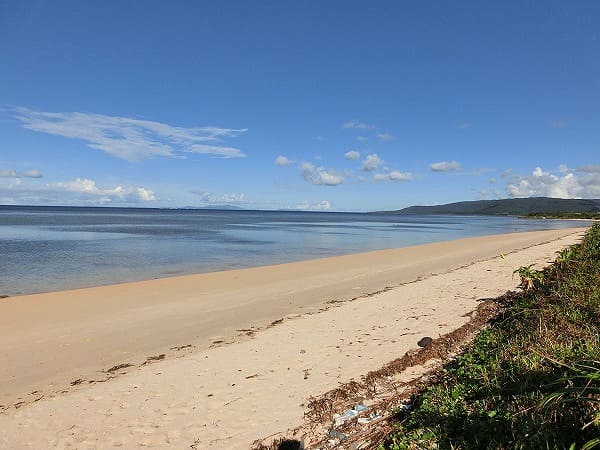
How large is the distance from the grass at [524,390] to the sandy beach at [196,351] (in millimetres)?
1274

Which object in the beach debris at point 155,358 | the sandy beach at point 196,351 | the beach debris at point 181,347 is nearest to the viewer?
the sandy beach at point 196,351

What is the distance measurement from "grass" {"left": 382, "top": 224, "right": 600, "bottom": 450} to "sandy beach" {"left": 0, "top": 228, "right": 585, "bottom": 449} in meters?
1.27

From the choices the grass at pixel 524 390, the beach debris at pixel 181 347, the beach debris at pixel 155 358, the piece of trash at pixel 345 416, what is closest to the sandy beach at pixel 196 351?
the beach debris at pixel 155 358

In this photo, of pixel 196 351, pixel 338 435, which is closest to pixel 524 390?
pixel 338 435

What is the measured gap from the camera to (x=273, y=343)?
286 inches

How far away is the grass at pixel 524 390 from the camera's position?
8.83 feet

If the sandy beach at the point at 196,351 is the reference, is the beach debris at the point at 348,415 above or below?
above

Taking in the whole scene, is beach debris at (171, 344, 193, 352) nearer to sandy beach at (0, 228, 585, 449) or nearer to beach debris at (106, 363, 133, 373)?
sandy beach at (0, 228, 585, 449)

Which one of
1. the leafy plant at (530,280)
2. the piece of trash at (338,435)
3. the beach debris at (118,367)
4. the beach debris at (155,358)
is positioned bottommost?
the beach debris at (118,367)

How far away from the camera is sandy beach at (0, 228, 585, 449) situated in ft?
15.0

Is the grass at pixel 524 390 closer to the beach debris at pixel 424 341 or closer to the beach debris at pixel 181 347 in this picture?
the beach debris at pixel 424 341

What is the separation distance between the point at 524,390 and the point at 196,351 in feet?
18.2

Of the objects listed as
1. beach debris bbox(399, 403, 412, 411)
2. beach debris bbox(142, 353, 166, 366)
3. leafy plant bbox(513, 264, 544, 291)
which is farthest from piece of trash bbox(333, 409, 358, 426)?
leafy plant bbox(513, 264, 544, 291)

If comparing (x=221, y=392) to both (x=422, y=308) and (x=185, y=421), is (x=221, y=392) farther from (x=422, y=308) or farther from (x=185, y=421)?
(x=422, y=308)
